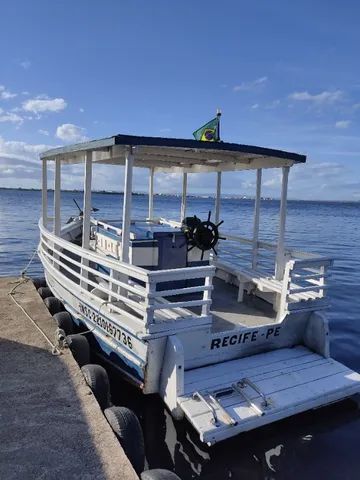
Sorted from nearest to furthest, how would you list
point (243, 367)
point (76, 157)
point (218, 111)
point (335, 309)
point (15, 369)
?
point (15, 369) < point (243, 367) < point (218, 111) < point (76, 157) < point (335, 309)

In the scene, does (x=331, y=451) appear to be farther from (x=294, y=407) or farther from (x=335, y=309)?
(x=335, y=309)

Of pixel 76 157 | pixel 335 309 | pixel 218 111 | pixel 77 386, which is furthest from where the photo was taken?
pixel 335 309

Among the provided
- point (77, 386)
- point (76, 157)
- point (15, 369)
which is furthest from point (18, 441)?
point (76, 157)

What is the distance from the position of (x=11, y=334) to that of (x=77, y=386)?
1.88 metres

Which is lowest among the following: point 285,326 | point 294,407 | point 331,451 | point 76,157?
point 331,451

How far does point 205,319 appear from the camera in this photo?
207 inches

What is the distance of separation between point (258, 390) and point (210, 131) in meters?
3.82

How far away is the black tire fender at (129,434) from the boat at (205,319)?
2.22ft

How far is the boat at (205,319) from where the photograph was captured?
15.8 feet

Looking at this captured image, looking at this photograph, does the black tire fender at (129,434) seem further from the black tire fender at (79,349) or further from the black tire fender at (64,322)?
the black tire fender at (64,322)

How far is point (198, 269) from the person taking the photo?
16.5 ft

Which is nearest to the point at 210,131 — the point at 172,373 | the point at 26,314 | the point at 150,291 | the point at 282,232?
the point at 282,232

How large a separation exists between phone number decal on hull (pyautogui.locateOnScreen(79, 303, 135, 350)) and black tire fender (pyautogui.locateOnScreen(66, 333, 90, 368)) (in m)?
0.38

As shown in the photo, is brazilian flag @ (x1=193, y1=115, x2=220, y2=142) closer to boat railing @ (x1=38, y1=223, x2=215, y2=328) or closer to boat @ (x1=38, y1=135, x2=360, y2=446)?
boat @ (x1=38, y1=135, x2=360, y2=446)
